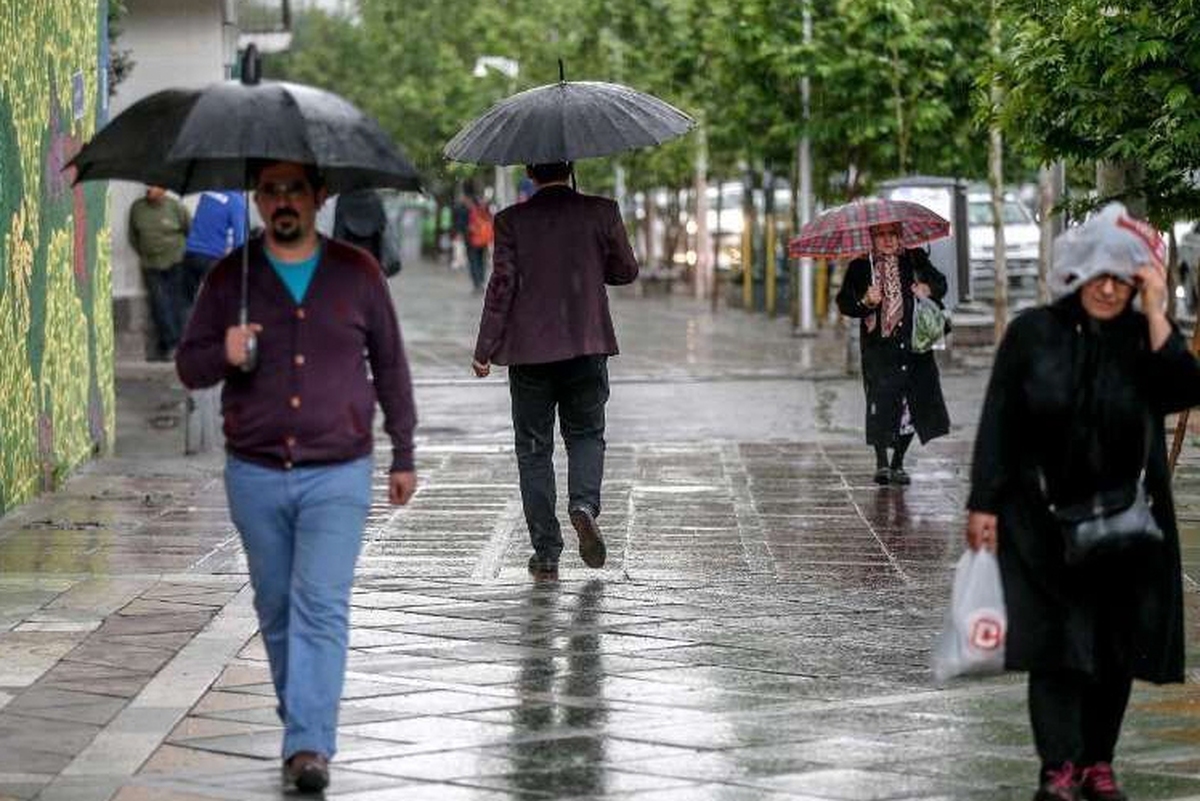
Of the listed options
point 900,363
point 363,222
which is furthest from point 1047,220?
point 363,222

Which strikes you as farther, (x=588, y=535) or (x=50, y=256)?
(x=50, y=256)

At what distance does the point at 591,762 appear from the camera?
7855 millimetres

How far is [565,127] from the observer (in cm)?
1177

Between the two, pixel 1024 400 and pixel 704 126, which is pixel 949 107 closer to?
pixel 704 126

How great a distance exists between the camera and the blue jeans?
7.47m

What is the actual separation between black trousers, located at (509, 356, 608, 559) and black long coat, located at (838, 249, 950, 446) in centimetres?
386

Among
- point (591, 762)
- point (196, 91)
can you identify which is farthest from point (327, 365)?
point (591, 762)

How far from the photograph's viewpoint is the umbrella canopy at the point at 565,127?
459 inches

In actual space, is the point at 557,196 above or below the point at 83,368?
above

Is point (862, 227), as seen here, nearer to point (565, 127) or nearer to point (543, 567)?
point (565, 127)

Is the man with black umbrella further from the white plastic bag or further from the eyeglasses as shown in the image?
the white plastic bag

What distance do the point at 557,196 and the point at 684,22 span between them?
23886mm

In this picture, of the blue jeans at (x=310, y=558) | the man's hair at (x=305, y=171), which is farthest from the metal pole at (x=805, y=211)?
the blue jeans at (x=310, y=558)

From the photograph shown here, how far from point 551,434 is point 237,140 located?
476cm
